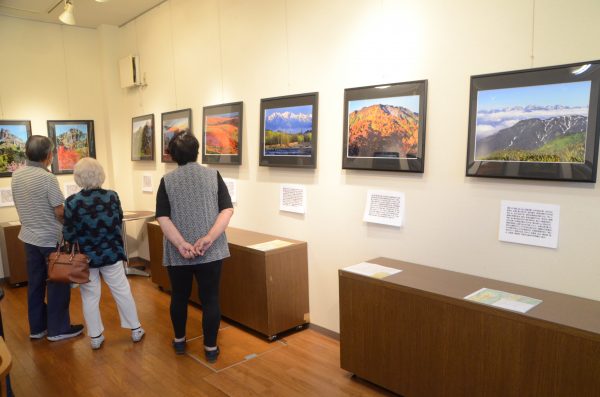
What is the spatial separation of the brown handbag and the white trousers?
0.12 meters

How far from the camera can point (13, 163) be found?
17.1 ft

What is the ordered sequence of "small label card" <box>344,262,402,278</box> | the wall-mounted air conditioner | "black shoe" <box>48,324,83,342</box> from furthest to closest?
1. the wall-mounted air conditioner
2. "black shoe" <box>48,324,83,342</box>
3. "small label card" <box>344,262,402,278</box>

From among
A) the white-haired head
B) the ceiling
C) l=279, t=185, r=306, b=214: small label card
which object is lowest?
l=279, t=185, r=306, b=214: small label card

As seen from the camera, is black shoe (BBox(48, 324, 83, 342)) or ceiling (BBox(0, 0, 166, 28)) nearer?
black shoe (BBox(48, 324, 83, 342))

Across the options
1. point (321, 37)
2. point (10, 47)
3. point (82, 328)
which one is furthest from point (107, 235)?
point (10, 47)

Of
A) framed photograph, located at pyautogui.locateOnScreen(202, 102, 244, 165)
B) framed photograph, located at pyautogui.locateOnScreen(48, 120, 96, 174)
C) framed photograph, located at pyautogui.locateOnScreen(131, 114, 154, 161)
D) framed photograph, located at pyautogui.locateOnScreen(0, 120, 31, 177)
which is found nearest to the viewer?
framed photograph, located at pyautogui.locateOnScreen(202, 102, 244, 165)

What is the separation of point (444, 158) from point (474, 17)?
79cm

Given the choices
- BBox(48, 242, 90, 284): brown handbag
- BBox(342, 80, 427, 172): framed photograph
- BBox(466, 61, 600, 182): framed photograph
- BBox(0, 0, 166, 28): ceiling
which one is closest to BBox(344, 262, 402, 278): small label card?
BBox(342, 80, 427, 172): framed photograph

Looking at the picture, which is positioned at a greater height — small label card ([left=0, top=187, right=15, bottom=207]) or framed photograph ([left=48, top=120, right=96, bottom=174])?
framed photograph ([left=48, top=120, right=96, bottom=174])

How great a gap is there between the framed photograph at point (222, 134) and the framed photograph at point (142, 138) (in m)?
1.25

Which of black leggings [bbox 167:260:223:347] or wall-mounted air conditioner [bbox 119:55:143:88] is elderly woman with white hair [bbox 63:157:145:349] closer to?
black leggings [bbox 167:260:223:347]

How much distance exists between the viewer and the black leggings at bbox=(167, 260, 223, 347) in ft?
9.24

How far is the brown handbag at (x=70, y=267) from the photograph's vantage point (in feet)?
9.75

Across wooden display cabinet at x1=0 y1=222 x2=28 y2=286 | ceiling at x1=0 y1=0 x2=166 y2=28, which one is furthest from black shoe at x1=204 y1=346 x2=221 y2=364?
ceiling at x1=0 y1=0 x2=166 y2=28
